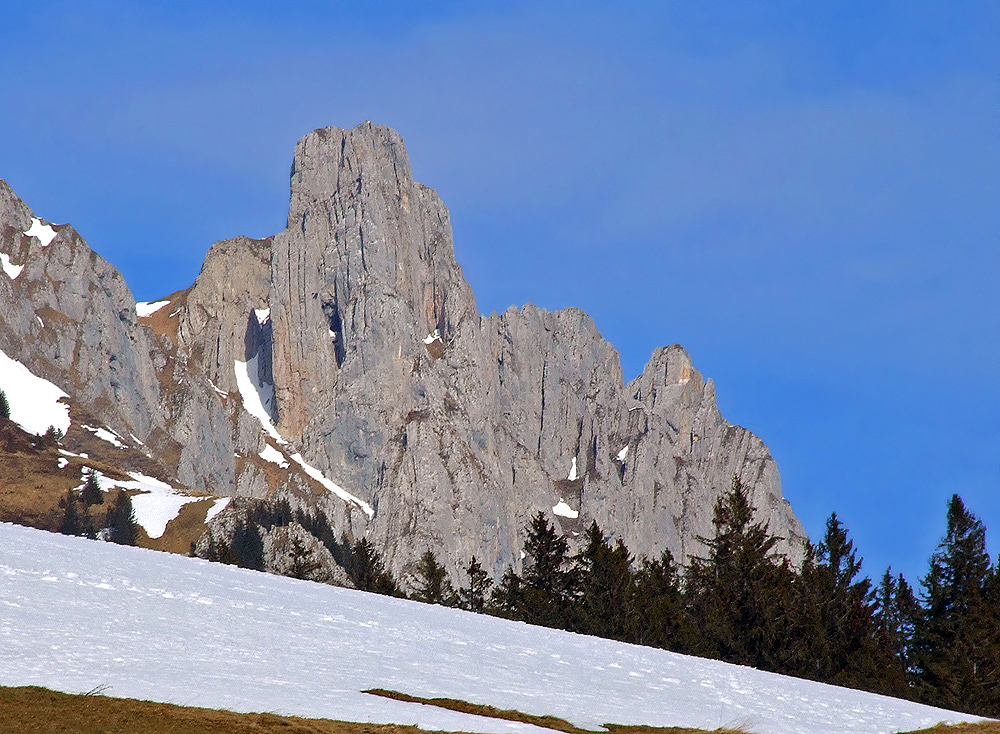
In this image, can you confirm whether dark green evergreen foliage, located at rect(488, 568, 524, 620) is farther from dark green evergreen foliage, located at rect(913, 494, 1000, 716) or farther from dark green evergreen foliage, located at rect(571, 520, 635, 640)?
dark green evergreen foliage, located at rect(913, 494, 1000, 716)

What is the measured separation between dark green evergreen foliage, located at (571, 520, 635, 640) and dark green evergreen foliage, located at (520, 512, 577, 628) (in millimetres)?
1072

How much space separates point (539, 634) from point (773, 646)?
3758 centimetres

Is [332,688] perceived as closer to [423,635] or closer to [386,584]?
[423,635]

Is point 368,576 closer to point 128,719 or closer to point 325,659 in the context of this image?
point 325,659

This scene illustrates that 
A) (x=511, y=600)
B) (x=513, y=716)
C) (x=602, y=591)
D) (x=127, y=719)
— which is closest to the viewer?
(x=127, y=719)

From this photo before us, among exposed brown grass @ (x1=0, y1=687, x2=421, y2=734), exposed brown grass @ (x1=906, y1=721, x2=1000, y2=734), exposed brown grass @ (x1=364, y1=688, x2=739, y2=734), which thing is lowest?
exposed brown grass @ (x1=0, y1=687, x2=421, y2=734)

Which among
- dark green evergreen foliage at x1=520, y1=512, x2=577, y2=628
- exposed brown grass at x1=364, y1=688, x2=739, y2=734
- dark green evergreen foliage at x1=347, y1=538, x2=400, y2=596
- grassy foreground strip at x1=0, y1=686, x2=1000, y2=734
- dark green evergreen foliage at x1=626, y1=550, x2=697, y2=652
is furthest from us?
dark green evergreen foliage at x1=347, y1=538, x2=400, y2=596

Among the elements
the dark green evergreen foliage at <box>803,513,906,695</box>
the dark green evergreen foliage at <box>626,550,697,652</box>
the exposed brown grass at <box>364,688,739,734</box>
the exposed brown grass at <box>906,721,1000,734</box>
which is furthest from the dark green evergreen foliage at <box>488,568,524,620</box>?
the exposed brown grass at <box>364,688,739,734</box>

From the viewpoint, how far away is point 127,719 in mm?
24859

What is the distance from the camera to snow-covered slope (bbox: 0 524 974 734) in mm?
29359

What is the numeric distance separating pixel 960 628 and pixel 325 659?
191ft

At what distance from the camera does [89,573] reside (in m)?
41.9

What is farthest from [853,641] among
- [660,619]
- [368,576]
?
[368,576]

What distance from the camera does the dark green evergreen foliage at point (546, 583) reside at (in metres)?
91.8
